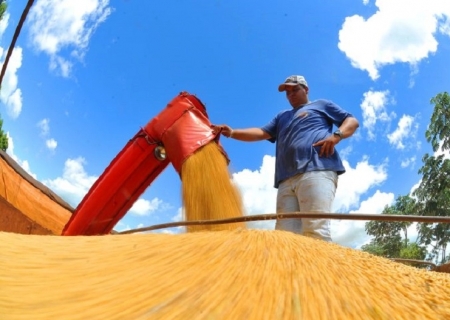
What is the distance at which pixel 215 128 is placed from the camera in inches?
53.5

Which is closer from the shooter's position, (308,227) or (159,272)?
(159,272)

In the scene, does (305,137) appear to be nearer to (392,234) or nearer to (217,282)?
(217,282)

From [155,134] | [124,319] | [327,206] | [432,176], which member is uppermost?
[432,176]

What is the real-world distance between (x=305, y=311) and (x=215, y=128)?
109 centimetres

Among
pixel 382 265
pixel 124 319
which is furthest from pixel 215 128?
pixel 124 319

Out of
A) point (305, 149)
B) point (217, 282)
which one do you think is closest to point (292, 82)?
point (305, 149)

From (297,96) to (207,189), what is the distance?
2.71ft

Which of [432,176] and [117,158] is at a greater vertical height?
[432,176]

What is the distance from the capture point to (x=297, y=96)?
6.07 ft

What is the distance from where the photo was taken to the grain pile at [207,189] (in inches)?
45.9

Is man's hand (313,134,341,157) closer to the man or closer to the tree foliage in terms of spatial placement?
the man

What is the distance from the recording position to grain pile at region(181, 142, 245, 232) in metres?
1.17

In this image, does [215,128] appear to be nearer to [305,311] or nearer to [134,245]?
[134,245]

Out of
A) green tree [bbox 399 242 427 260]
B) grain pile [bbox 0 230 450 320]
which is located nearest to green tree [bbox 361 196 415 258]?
green tree [bbox 399 242 427 260]
